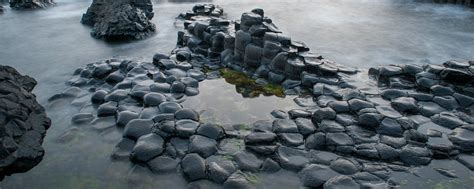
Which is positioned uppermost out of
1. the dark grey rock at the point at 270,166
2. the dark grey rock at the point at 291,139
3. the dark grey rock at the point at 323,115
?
the dark grey rock at the point at 323,115

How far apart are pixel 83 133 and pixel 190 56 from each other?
501 cm

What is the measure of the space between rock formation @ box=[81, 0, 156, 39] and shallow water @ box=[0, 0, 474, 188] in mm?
558

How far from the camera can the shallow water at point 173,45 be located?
22.6ft

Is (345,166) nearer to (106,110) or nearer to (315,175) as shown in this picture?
(315,175)

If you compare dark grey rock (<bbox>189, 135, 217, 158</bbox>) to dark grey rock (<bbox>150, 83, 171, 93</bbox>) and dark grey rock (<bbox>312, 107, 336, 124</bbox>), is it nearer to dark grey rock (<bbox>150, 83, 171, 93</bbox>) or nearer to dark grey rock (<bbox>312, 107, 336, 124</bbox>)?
dark grey rock (<bbox>312, 107, 336, 124</bbox>)

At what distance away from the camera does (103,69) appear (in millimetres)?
11062

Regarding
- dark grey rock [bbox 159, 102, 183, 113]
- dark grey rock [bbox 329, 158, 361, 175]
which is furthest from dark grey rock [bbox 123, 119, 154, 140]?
dark grey rock [bbox 329, 158, 361, 175]

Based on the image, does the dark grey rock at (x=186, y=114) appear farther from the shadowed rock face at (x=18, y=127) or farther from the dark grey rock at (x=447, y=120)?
the dark grey rock at (x=447, y=120)

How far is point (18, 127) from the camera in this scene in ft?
24.2

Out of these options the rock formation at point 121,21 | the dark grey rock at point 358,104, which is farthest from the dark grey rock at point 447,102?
the rock formation at point 121,21

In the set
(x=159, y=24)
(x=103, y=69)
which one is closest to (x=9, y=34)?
(x=159, y=24)

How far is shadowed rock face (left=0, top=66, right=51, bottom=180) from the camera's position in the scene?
6.77m

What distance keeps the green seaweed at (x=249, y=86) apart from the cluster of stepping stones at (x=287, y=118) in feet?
0.83

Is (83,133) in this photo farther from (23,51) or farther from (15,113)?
(23,51)
